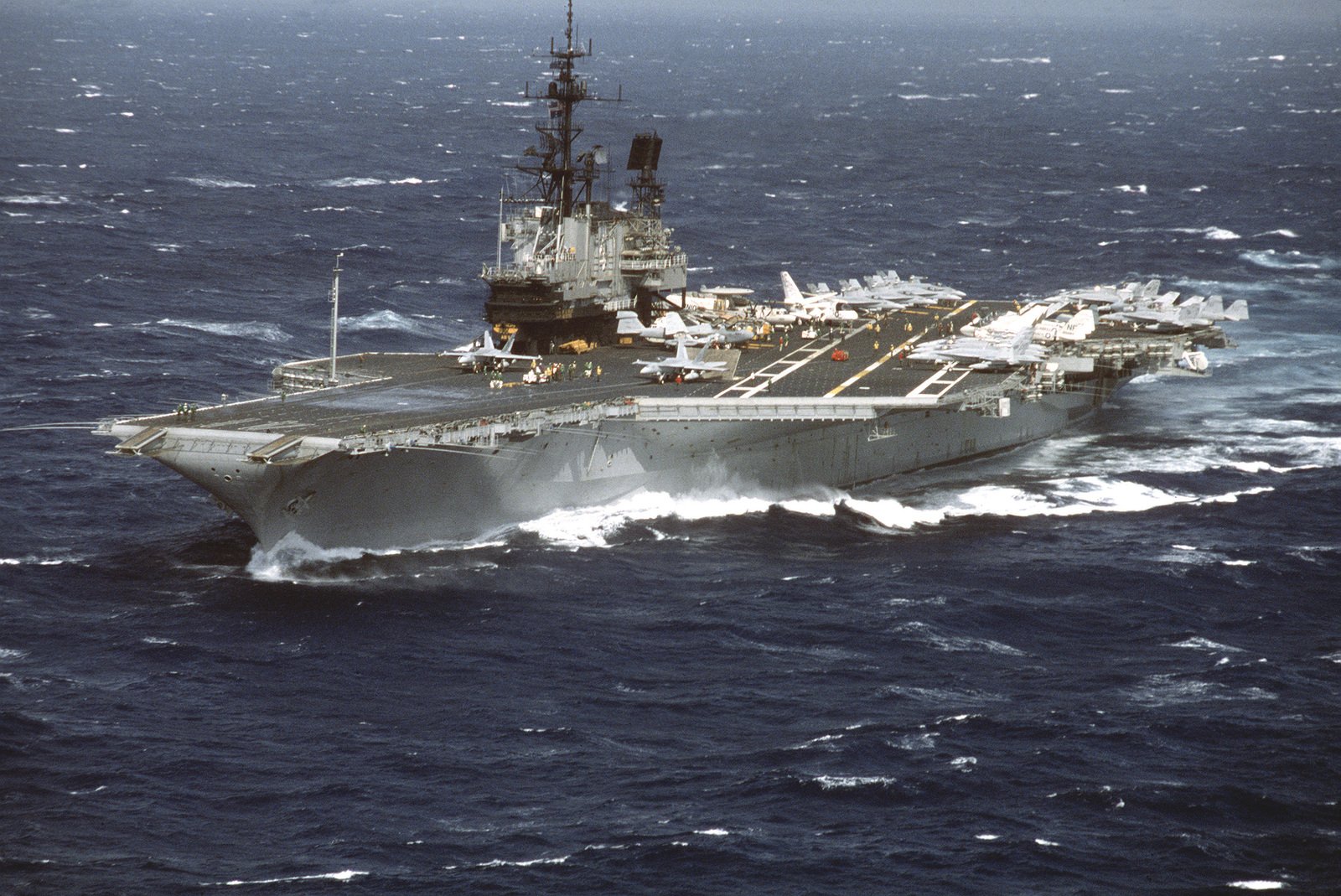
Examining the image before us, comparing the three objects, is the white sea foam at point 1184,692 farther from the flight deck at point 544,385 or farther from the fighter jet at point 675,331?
the fighter jet at point 675,331

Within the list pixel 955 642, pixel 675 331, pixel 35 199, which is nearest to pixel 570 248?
pixel 675 331

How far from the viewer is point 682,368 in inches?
2052

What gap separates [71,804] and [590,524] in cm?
1873

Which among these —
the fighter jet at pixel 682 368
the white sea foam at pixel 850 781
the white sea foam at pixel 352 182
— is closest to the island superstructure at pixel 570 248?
the fighter jet at pixel 682 368

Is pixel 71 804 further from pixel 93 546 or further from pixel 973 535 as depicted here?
pixel 973 535

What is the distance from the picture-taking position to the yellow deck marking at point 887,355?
2089 inches

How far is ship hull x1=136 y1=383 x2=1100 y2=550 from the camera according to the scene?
42656mm

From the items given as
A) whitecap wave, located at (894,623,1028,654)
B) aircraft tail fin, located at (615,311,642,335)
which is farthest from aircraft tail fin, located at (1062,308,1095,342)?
whitecap wave, located at (894,623,1028,654)

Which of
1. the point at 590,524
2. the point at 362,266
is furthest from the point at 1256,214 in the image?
the point at 590,524

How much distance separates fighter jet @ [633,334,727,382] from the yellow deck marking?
11.3 ft

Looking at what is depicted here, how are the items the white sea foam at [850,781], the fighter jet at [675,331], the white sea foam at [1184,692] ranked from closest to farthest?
1. the white sea foam at [850,781]
2. the white sea foam at [1184,692]
3. the fighter jet at [675,331]

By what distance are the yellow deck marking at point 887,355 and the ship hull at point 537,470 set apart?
4.76 feet

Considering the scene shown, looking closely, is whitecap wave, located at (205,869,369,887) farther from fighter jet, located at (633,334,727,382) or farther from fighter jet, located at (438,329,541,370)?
fighter jet, located at (633,334,727,382)

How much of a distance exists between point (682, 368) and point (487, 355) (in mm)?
5809
